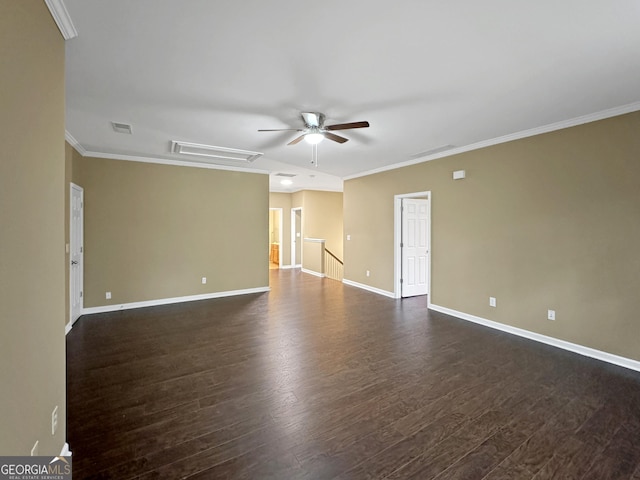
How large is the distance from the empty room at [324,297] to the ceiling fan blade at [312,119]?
71 mm

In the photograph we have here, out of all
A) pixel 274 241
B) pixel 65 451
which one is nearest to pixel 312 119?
pixel 65 451

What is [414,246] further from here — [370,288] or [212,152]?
[212,152]

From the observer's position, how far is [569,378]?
2.96 meters

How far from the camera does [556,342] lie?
3727 mm

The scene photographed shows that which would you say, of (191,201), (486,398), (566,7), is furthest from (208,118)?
(486,398)

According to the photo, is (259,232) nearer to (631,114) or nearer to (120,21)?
(120,21)

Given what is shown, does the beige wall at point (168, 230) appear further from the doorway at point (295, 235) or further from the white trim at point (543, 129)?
the doorway at point (295, 235)

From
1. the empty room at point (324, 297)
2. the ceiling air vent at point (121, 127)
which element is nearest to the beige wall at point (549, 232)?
the empty room at point (324, 297)

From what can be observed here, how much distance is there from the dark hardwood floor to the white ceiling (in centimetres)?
275

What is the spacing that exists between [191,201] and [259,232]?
152cm

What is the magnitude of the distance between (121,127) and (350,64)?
3.11 meters

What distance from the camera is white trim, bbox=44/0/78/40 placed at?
1.70 m

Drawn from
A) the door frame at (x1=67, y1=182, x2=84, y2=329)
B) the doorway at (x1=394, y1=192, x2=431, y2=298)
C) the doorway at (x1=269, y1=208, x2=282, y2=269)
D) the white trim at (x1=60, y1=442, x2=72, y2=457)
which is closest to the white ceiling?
the door frame at (x1=67, y1=182, x2=84, y2=329)

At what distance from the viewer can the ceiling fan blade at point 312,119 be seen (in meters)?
3.21
